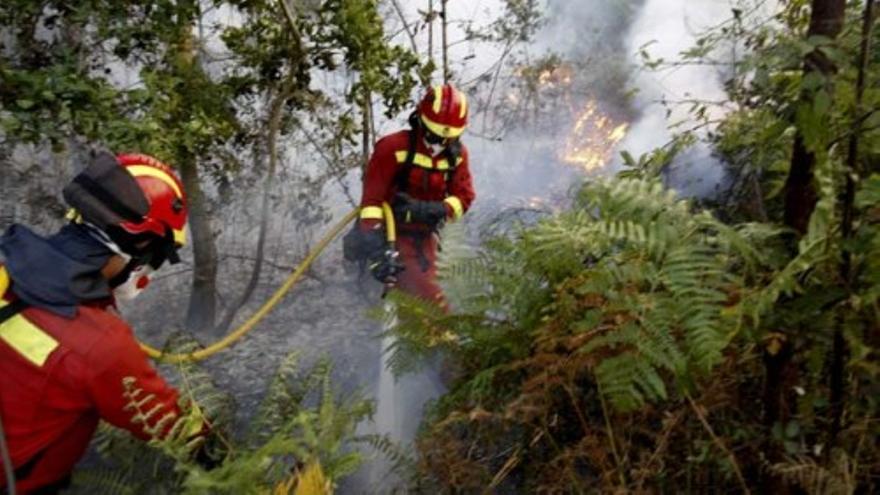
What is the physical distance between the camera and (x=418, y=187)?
5.69 metres

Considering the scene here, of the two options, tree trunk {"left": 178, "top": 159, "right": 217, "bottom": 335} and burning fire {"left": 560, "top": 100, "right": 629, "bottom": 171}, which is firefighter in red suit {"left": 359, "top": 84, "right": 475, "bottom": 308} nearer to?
tree trunk {"left": 178, "top": 159, "right": 217, "bottom": 335}

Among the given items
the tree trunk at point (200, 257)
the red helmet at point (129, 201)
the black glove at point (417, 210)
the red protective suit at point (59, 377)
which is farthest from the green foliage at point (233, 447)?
the tree trunk at point (200, 257)

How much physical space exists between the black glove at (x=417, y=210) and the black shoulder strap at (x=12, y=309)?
10.4 ft

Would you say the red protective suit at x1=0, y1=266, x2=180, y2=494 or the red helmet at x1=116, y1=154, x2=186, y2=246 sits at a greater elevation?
the red helmet at x1=116, y1=154, x2=186, y2=246

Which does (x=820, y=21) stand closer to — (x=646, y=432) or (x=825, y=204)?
(x=825, y=204)

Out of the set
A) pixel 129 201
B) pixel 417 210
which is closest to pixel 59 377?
pixel 129 201

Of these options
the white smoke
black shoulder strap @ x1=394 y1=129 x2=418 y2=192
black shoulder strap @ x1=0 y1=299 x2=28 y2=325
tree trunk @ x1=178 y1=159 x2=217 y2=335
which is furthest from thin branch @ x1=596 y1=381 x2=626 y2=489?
the white smoke

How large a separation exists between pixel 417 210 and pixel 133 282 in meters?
2.65

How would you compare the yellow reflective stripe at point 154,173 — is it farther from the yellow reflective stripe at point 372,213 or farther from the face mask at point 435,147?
the face mask at point 435,147

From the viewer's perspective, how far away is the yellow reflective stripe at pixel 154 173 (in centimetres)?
312

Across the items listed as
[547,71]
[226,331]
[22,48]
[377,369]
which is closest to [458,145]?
[377,369]

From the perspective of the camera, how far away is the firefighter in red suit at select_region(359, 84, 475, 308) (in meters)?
5.34

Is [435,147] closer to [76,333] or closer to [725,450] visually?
[76,333]

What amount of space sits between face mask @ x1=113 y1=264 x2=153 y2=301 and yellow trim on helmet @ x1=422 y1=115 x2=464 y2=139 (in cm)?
262
